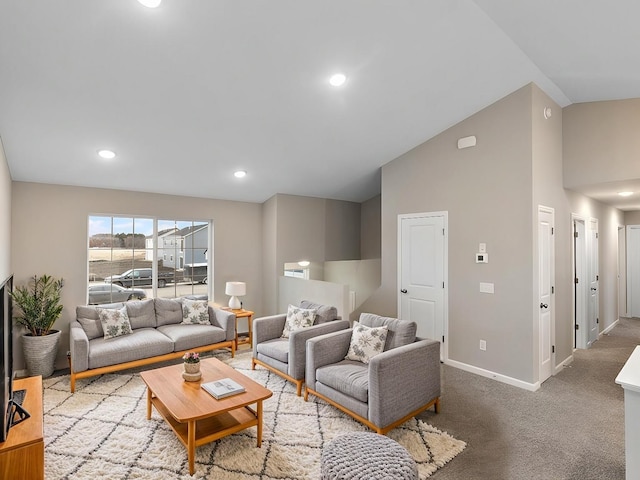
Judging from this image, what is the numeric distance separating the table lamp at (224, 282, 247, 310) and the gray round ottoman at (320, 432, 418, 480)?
3.67 meters

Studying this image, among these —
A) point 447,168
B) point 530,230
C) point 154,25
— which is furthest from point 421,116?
point 154,25

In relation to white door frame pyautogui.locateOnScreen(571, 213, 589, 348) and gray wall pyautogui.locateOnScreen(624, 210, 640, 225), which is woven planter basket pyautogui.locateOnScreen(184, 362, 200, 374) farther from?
gray wall pyautogui.locateOnScreen(624, 210, 640, 225)

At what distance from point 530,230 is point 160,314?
15.3 ft

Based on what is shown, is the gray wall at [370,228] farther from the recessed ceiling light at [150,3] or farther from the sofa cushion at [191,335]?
the recessed ceiling light at [150,3]

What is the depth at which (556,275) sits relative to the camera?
4.42 metres

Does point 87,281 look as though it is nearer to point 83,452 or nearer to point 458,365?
point 83,452

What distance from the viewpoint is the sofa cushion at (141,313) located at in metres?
4.74

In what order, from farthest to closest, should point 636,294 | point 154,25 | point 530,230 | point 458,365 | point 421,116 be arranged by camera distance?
point 636,294, point 458,365, point 421,116, point 530,230, point 154,25

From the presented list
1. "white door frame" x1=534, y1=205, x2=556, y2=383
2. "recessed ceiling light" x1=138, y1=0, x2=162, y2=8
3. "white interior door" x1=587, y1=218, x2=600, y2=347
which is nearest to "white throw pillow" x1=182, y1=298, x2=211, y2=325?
"recessed ceiling light" x1=138, y1=0, x2=162, y2=8

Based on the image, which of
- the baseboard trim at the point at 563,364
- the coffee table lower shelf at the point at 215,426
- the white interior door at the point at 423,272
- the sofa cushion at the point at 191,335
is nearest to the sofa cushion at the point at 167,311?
the sofa cushion at the point at 191,335

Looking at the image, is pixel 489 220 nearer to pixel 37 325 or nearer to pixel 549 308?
pixel 549 308

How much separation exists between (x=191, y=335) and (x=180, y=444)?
6.28 feet

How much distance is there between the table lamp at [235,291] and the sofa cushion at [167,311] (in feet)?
2.43

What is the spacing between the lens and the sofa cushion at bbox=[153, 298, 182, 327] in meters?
4.95
